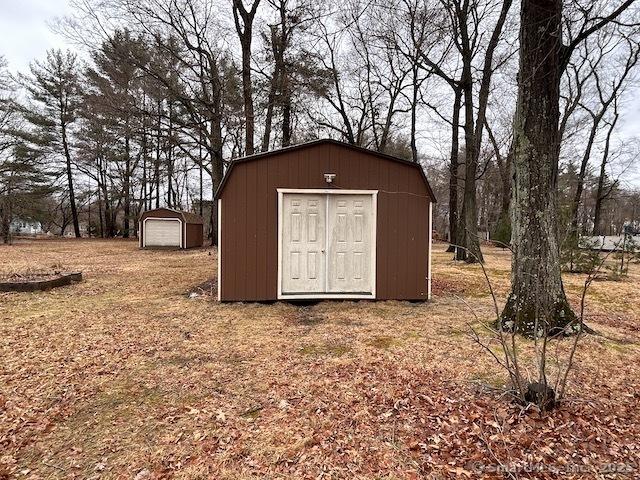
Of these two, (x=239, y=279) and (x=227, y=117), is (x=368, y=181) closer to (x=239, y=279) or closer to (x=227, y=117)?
(x=239, y=279)

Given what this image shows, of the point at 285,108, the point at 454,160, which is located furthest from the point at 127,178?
the point at 454,160

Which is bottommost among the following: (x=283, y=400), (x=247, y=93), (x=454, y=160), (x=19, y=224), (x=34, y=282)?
(x=283, y=400)

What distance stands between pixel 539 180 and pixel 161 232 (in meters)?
17.2

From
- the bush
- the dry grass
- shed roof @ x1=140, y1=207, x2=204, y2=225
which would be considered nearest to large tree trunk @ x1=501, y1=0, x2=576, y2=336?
the dry grass

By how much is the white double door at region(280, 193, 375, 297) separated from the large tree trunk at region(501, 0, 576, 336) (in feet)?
7.76

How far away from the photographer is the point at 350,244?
594 centimetres

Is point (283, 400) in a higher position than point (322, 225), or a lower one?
lower

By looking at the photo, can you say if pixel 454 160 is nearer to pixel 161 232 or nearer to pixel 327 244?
pixel 327 244

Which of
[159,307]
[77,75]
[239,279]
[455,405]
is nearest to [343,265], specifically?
[239,279]

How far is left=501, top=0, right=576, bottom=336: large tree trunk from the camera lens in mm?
3963

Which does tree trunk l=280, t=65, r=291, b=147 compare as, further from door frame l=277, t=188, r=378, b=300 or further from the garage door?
door frame l=277, t=188, r=378, b=300

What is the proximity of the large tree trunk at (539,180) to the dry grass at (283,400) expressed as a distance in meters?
0.63

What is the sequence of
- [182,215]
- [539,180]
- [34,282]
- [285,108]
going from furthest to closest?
1. [182,215]
2. [285,108]
3. [34,282]
4. [539,180]

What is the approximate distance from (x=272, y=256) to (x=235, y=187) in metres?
1.23
